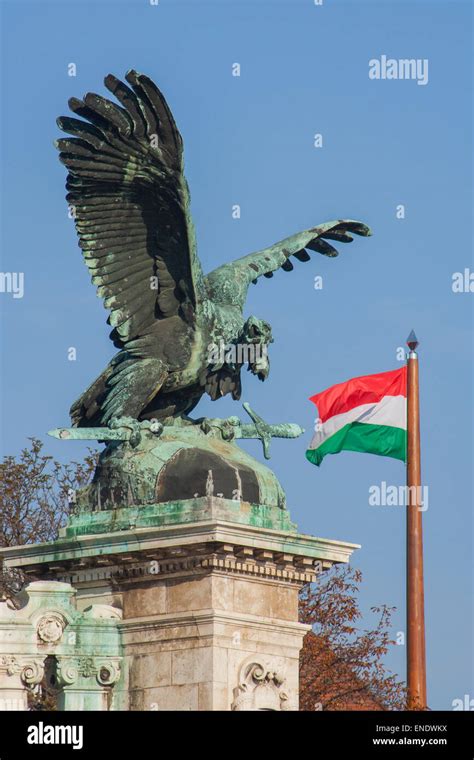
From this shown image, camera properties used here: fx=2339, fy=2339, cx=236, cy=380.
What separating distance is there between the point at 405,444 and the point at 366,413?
83 cm

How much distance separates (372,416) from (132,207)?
38.0ft

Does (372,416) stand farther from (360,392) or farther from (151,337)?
(151,337)

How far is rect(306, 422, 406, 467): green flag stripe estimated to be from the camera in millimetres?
37875

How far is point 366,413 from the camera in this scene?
38.2 metres

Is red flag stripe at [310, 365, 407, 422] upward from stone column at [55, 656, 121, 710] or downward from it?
upward

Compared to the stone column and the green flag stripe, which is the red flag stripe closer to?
the green flag stripe

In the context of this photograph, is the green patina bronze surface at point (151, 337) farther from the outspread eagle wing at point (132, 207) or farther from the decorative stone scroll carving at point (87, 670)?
the decorative stone scroll carving at point (87, 670)


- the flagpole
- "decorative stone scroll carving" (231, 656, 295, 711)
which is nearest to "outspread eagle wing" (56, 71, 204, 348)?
"decorative stone scroll carving" (231, 656, 295, 711)

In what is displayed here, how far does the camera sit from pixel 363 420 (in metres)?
38.2

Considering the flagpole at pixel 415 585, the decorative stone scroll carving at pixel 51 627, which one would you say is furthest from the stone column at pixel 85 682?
the flagpole at pixel 415 585

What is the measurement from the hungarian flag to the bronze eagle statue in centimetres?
1024

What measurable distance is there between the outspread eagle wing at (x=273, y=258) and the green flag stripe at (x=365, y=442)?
27.5ft

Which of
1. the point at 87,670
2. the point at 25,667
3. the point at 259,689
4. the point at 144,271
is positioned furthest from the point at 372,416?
the point at 25,667
